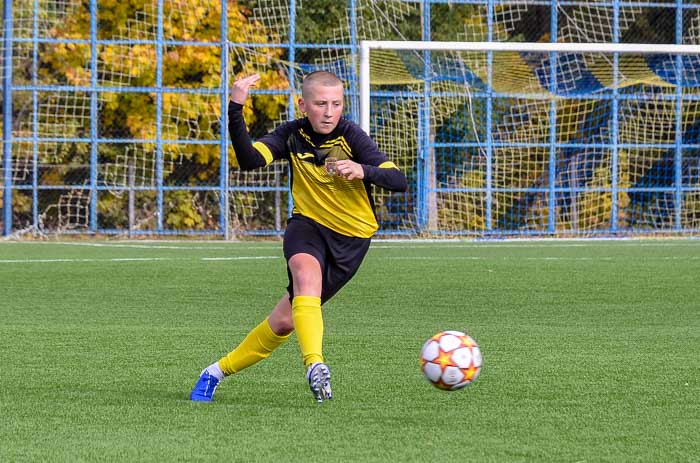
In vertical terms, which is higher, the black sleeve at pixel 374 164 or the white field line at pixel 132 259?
the black sleeve at pixel 374 164

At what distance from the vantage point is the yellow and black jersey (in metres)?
5.63

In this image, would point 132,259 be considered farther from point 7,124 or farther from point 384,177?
point 384,177

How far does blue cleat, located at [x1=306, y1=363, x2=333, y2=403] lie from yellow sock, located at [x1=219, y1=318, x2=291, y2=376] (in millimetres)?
464

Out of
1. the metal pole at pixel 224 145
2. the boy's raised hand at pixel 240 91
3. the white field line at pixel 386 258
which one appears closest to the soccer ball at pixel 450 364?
the boy's raised hand at pixel 240 91

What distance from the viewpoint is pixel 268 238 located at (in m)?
19.4

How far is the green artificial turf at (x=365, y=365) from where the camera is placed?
4.56m

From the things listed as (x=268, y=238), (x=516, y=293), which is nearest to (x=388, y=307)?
(x=516, y=293)

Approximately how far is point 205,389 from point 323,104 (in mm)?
1327

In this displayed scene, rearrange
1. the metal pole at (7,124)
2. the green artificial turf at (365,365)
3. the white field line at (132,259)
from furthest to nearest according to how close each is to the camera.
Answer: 1. the metal pole at (7,124)
2. the white field line at (132,259)
3. the green artificial turf at (365,365)

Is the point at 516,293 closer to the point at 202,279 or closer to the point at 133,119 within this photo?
the point at 202,279

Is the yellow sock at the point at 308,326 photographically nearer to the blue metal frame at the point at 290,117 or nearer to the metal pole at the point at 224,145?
the blue metal frame at the point at 290,117

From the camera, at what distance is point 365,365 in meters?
6.61

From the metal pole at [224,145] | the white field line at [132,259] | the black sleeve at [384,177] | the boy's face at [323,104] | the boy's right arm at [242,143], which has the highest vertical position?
the metal pole at [224,145]

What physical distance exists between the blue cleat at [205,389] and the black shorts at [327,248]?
1.59ft
